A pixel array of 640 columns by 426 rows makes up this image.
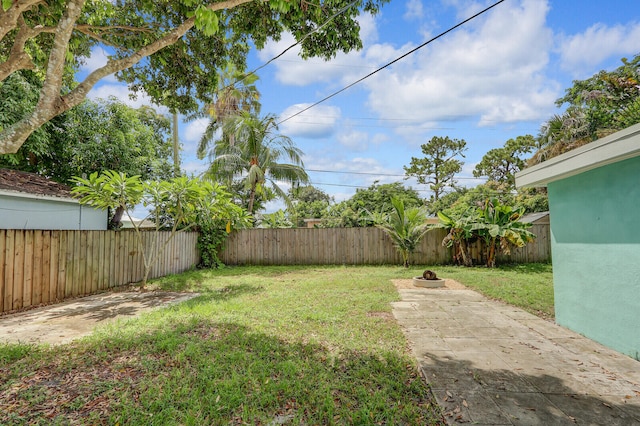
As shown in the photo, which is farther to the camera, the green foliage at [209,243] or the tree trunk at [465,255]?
the green foliage at [209,243]

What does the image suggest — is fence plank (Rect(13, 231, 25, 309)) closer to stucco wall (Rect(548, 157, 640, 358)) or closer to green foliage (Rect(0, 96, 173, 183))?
green foliage (Rect(0, 96, 173, 183))

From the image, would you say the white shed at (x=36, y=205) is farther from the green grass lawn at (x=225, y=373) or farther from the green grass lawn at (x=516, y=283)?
the green grass lawn at (x=516, y=283)

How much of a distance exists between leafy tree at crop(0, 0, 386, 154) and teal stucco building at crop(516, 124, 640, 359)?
358cm

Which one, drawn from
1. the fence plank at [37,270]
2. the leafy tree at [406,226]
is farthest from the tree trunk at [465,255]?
the fence plank at [37,270]

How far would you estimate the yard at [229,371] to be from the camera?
219cm

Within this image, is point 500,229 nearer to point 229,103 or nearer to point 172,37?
point 172,37

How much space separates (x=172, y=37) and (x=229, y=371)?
4.00 m

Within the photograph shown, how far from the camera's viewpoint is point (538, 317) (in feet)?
15.2

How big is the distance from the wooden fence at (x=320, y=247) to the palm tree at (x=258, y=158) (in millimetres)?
2372

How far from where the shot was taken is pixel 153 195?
6699 millimetres

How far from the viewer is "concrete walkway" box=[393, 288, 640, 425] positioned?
216 cm

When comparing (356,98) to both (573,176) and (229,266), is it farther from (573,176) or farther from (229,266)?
(229,266)

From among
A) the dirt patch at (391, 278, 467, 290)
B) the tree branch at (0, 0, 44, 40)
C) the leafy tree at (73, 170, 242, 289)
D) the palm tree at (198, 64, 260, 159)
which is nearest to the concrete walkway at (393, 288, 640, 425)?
the dirt patch at (391, 278, 467, 290)

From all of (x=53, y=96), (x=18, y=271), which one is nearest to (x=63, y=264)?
(x=18, y=271)
